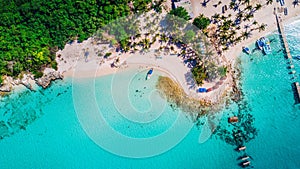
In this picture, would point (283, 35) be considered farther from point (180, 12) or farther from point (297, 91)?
point (180, 12)

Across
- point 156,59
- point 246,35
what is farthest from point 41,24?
point 246,35

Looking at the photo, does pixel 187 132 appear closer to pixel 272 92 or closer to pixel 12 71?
pixel 272 92

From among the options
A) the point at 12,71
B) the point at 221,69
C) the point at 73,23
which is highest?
the point at 73,23

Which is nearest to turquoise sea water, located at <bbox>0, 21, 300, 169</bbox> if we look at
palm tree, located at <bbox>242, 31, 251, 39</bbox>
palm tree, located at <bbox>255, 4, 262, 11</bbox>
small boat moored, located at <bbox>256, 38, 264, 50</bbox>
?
small boat moored, located at <bbox>256, 38, 264, 50</bbox>

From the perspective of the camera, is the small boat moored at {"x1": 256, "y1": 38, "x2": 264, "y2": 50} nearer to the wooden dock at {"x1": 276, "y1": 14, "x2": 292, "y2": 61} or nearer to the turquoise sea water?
the turquoise sea water

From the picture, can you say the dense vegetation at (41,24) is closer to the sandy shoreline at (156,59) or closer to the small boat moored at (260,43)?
the sandy shoreline at (156,59)

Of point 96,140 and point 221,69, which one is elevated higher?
point 221,69

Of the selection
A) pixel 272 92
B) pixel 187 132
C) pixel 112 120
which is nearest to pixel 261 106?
pixel 272 92
